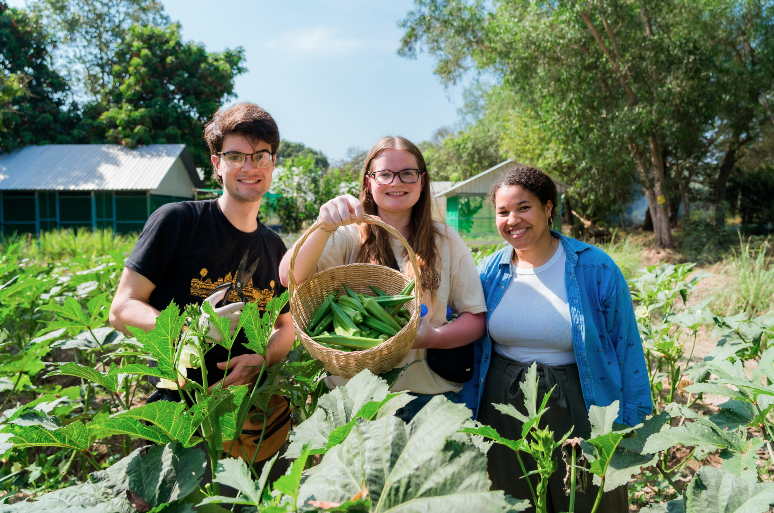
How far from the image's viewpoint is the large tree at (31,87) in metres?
23.2

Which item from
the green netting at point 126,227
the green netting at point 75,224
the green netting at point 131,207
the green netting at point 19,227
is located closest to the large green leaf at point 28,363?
the green netting at point 131,207

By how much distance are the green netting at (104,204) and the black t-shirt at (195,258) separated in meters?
22.0

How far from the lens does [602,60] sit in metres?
12.0

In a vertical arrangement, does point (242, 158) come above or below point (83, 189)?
below

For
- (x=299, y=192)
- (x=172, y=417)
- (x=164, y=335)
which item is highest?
(x=299, y=192)

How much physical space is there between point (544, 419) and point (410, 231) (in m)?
1.08

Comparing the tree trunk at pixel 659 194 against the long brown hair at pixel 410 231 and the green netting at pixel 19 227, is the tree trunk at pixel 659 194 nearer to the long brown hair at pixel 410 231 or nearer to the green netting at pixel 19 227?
the long brown hair at pixel 410 231

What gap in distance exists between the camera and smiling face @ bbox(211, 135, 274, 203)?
198 cm

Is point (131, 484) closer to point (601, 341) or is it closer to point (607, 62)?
point (601, 341)

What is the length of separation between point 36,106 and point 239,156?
29.8m

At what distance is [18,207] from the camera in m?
21.2

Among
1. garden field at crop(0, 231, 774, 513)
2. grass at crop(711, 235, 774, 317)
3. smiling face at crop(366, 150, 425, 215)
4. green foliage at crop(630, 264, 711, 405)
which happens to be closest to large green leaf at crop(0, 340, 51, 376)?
garden field at crop(0, 231, 774, 513)

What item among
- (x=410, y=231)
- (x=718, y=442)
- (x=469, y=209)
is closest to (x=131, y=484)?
(x=718, y=442)

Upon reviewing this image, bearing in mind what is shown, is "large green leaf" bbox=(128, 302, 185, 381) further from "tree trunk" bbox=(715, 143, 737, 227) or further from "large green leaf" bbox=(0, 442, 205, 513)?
"tree trunk" bbox=(715, 143, 737, 227)
